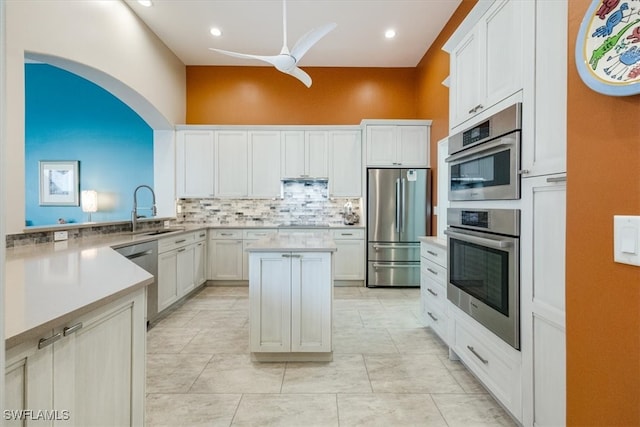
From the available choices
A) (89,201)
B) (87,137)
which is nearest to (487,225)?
(89,201)

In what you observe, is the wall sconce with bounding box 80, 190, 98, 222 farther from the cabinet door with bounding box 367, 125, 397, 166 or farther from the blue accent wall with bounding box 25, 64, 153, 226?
the cabinet door with bounding box 367, 125, 397, 166

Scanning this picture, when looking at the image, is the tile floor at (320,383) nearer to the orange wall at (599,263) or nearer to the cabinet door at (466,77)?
the orange wall at (599,263)

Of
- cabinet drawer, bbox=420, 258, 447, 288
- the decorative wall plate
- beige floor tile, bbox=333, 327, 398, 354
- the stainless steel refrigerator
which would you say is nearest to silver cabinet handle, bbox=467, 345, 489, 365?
cabinet drawer, bbox=420, 258, 447, 288

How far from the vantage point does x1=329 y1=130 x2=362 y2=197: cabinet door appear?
5.14 m

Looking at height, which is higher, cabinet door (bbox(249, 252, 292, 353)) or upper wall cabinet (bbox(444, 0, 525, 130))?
upper wall cabinet (bbox(444, 0, 525, 130))

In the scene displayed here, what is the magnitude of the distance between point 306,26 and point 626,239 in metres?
4.49

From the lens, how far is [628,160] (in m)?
0.76

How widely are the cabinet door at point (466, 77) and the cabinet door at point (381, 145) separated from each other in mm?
2317

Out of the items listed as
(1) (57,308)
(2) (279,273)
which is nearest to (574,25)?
(1) (57,308)

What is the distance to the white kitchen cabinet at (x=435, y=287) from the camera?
2.69m

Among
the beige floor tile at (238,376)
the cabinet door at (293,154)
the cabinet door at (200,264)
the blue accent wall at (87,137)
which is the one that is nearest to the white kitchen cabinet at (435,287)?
the beige floor tile at (238,376)

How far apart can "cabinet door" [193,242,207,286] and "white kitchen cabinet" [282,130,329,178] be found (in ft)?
→ 5.56

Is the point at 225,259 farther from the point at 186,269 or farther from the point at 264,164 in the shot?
the point at 264,164

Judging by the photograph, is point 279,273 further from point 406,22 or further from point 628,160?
point 406,22
